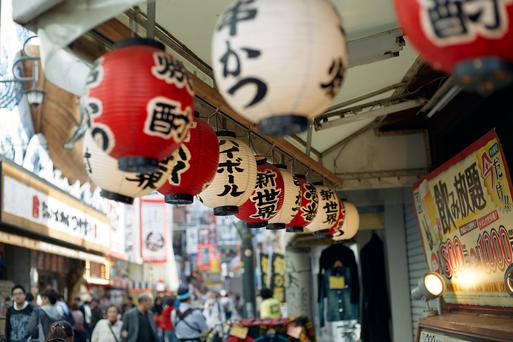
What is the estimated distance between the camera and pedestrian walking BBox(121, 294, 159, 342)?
1260 cm

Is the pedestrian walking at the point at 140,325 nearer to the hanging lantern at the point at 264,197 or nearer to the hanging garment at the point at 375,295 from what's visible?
the hanging garment at the point at 375,295

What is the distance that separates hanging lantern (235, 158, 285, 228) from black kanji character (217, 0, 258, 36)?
114 inches

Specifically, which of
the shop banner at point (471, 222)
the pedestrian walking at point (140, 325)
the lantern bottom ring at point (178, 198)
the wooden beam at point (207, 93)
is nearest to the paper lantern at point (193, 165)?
the lantern bottom ring at point (178, 198)

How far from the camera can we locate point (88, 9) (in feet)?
12.5

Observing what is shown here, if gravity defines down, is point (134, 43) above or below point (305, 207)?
above

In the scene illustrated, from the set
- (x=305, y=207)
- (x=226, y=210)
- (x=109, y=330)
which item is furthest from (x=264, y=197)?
(x=109, y=330)

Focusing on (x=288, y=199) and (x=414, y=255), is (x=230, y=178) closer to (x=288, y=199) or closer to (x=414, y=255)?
(x=288, y=199)

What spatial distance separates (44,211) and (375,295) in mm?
7521

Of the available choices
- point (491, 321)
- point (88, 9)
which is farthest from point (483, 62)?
point (491, 321)

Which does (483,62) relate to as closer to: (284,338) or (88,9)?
(88,9)

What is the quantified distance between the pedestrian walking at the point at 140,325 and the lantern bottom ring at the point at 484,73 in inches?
442

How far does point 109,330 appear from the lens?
12805mm

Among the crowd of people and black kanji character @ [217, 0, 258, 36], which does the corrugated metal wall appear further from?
black kanji character @ [217, 0, 258, 36]

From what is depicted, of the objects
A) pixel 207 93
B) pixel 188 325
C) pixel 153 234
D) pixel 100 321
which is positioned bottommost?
pixel 188 325
